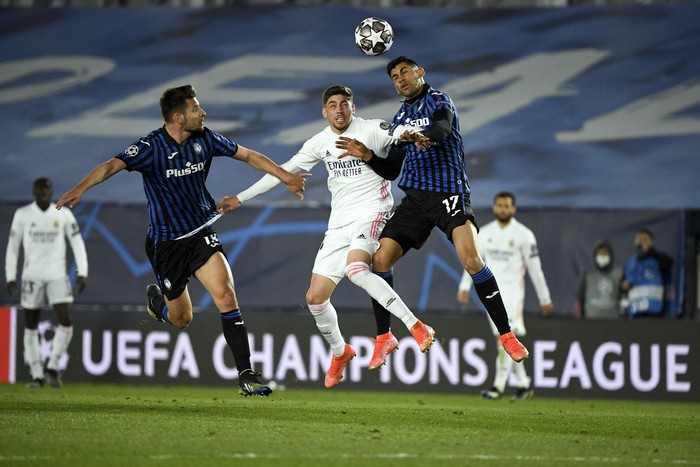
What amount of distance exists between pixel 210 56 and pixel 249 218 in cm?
485

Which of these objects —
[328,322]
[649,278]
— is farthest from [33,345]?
[649,278]

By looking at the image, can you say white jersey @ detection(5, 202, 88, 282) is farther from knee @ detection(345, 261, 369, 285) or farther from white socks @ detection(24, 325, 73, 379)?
knee @ detection(345, 261, 369, 285)

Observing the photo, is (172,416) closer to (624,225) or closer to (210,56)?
(624,225)

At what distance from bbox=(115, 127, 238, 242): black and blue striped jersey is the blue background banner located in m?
9.20

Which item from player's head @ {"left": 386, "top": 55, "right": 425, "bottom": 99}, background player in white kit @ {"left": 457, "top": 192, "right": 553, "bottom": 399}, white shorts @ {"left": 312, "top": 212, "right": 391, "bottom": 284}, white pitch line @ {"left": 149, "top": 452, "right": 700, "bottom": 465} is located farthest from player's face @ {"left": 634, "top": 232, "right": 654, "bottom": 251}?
white pitch line @ {"left": 149, "top": 452, "right": 700, "bottom": 465}

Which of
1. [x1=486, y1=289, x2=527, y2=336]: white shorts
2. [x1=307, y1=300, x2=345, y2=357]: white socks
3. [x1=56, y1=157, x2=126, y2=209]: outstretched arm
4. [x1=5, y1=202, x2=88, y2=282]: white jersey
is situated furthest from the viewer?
[x1=5, y1=202, x2=88, y2=282]: white jersey

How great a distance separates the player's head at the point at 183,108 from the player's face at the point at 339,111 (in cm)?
104

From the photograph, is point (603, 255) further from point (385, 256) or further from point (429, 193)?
point (385, 256)

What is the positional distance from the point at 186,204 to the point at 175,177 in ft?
0.77

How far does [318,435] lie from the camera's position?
7.27 metres

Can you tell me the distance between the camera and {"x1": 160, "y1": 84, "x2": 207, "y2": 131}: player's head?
8.82 meters

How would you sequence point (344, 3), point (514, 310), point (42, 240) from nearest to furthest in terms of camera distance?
point (514, 310), point (42, 240), point (344, 3)

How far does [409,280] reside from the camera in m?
15.0

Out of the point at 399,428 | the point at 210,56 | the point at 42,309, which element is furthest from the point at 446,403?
the point at 210,56
